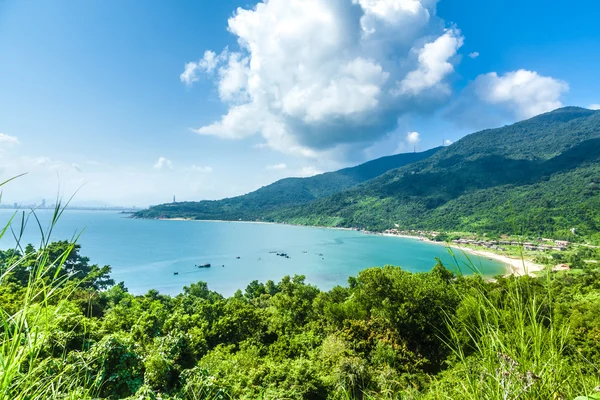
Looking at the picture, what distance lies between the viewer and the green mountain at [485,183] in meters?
83.1

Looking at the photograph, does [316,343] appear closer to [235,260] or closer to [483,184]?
A: [235,260]

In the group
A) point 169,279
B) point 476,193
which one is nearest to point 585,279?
point 169,279

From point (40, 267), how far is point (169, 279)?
4181cm

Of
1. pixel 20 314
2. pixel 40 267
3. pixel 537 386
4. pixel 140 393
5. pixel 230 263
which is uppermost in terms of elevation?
pixel 40 267

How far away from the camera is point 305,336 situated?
430 inches

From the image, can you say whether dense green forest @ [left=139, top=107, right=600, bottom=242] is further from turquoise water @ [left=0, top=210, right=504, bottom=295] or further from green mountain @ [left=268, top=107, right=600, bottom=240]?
turquoise water @ [left=0, top=210, right=504, bottom=295]

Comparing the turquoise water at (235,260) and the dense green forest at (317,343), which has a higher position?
the dense green forest at (317,343)

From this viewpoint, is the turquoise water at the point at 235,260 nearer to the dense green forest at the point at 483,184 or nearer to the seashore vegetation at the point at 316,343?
the seashore vegetation at the point at 316,343

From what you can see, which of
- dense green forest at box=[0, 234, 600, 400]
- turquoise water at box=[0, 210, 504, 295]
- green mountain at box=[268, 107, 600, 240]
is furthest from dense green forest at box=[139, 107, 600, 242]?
dense green forest at box=[0, 234, 600, 400]

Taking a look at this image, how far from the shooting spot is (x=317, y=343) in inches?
429

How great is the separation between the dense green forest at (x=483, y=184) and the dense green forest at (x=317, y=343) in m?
60.5

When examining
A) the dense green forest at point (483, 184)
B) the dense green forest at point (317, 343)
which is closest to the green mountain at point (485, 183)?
the dense green forest at point (483, 184)

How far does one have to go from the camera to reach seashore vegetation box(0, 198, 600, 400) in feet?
3.60

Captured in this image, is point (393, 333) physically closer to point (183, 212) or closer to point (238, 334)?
point (238, 334)
